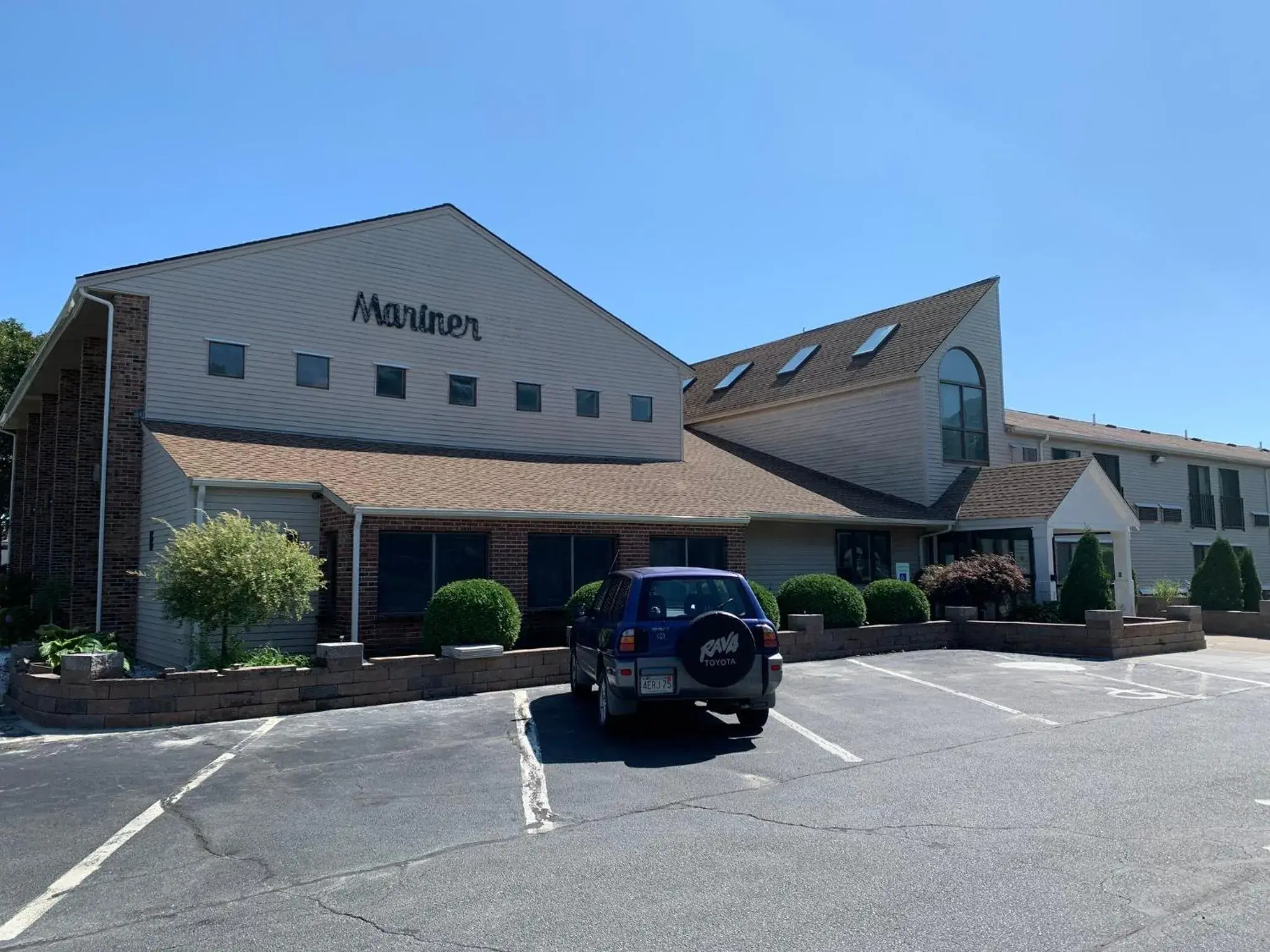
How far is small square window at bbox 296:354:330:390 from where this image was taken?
740 inches

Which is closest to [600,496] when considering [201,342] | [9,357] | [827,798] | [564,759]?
[201,342]

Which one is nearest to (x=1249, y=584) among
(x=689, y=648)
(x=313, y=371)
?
(x=689, y=648)

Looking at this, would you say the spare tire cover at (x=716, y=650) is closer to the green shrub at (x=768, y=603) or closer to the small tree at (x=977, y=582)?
the green shrub at (x=768, y=603)

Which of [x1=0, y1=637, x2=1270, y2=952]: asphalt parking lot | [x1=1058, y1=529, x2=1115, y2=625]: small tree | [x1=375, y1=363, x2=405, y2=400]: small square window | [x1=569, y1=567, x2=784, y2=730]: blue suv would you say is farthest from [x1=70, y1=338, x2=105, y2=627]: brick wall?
[x1=1058, y1=529, x2=1115, y2=625]: small tree

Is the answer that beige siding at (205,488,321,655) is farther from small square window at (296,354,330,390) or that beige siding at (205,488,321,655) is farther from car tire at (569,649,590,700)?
car tire at (569,649,590,700)

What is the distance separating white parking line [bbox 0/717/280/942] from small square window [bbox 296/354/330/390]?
1122 cm

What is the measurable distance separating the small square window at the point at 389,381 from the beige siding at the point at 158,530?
181 inches

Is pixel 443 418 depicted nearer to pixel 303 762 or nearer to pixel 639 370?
pixel 639 370

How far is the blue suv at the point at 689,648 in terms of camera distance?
9367mm

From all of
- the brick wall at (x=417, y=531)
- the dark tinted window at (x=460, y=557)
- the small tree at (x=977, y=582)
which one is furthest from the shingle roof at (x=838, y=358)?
the dark tinted window at (x=460, y=557)

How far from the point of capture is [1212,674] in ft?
48.8

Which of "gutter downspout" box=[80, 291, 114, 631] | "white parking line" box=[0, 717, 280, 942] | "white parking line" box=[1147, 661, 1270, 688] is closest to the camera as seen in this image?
"white parking line" box=[0, 717, 280, 942]

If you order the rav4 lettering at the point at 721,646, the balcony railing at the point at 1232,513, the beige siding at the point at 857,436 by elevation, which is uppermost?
the beige siding at the point at 857,436

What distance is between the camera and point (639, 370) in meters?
23.7
